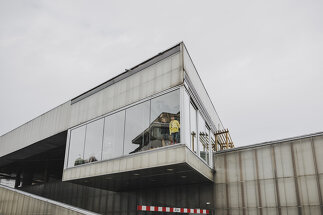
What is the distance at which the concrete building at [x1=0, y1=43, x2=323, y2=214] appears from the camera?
34.0 feet

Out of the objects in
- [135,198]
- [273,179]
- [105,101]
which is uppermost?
[105,101]

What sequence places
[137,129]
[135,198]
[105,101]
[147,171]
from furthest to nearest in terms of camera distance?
[135,198] < [105,101] < [137,129] < [147,171]

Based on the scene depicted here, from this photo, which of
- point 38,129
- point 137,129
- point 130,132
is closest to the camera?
point 137,129

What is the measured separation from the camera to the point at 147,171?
35.9 ft

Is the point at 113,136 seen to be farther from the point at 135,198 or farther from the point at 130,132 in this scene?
the point at 135,198

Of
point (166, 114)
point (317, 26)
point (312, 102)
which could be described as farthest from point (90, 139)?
point (312, 102)

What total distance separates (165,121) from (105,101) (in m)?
4.58

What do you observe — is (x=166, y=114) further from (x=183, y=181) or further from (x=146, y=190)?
(x=146, y=190)

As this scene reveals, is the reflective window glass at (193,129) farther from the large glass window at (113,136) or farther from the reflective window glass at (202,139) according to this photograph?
the large glass window at (113,136)

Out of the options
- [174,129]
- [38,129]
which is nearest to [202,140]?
[174,129]

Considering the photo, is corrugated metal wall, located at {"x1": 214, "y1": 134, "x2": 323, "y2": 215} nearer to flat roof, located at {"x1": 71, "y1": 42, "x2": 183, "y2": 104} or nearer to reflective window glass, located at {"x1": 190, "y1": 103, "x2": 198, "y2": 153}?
reflective window glass, located at {"x1": 190, "y1": 103, "x2": 198, "y2": 153}

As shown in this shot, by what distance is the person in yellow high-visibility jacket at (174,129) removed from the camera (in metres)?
10.0

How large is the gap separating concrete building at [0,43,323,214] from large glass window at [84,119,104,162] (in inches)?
2.0

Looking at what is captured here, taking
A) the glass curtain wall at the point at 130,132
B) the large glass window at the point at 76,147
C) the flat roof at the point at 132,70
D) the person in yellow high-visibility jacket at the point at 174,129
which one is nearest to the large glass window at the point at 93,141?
the glass curtain wall at the point at 130,132
